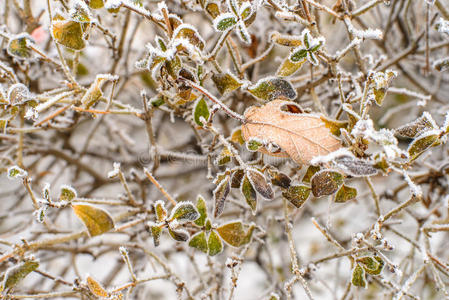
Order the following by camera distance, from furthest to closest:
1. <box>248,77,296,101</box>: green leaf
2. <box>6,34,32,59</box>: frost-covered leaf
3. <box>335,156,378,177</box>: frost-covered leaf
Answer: <box>6,34,32,59</box>: frost-covered leaf
<box>248,77,296,101</box>: green leaf
<box>335,156,378,177</box>: frost-covered leaf

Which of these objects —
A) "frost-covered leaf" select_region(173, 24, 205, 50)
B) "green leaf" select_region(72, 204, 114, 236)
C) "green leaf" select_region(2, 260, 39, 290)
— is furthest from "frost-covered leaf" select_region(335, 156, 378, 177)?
Result: "green leaf" select_region(2, 260, 39, 290)

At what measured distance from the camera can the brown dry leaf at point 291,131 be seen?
2.09ft

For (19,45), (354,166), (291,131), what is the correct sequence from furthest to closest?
(19,45) → (291,131) → (354,166)

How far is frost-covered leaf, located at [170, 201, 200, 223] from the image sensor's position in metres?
0.66

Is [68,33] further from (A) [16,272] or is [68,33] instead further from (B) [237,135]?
(A) [16,272]

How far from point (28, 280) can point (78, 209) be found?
1.17 m

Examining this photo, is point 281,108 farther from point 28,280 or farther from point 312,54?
point 28,280

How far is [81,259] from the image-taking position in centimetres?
188

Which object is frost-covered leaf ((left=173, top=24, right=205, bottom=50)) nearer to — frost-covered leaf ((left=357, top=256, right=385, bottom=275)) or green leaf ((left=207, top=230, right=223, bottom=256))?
green leaf ((left=207, top=230, right=223, bottom=256))

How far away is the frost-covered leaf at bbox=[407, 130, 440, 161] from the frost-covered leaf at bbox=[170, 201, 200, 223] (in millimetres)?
357

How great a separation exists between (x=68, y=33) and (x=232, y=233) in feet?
1.49

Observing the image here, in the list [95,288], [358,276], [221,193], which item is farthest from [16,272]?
[358,276]

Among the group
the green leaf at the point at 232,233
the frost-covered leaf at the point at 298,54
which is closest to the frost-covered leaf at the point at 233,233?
the green leaf at the point at 232,233

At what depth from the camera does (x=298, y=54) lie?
63 centimetres
